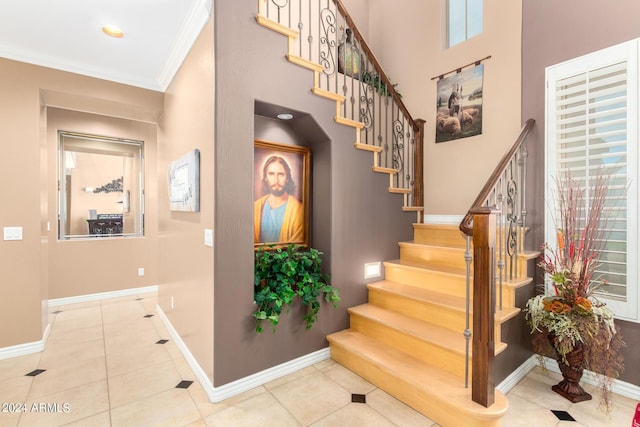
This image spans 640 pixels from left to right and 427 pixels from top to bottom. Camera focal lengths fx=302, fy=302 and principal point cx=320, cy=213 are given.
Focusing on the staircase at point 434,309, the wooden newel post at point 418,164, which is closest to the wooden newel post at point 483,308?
the staircase at point 434,309

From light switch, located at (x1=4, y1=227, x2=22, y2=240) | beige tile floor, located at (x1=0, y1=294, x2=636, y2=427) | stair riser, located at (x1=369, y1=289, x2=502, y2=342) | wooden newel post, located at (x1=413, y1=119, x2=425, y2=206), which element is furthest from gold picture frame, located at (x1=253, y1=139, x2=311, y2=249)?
light switch, located at (x1=4, y1=227, x2=22, y2=240)

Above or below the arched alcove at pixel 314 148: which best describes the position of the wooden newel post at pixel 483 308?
below

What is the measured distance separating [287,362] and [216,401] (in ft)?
2.08

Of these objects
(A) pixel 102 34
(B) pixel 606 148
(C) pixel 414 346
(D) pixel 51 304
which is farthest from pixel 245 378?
(D) pixel 51 304

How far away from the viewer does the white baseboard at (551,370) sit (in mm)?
2336

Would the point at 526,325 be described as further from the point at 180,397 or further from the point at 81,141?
the point at 81,141

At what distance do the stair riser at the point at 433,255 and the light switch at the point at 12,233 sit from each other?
3960 mm

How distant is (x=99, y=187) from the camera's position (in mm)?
4844

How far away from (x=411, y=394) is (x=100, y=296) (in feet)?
15.8

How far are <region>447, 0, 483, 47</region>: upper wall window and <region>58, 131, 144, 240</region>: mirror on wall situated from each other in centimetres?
501

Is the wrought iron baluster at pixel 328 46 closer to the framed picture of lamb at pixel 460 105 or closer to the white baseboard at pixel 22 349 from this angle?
the framed picture of lamb at pixel 460 105

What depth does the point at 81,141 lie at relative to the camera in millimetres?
4645

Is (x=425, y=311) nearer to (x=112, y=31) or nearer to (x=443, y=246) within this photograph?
(x=443, y=246)

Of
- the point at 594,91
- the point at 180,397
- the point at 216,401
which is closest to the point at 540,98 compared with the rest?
the point at 594,91
